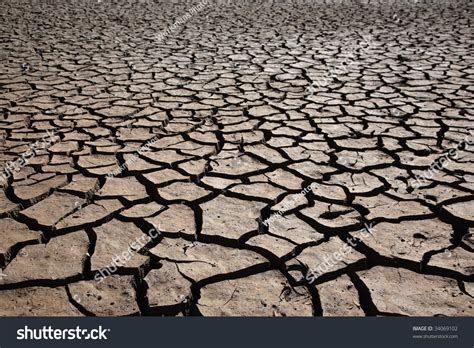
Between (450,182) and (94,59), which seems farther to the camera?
(94,59)

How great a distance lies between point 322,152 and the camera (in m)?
2.34

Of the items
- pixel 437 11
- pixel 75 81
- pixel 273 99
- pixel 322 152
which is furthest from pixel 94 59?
pixel 437 11

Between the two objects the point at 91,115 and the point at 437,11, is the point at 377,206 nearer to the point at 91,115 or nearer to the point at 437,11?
the point at 91,115

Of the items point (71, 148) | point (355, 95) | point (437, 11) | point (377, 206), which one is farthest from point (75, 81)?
point (437, 11)

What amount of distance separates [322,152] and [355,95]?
3.78ft

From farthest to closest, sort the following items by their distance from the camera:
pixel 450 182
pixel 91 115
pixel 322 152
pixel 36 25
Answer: pixel 36 25 → pixel 91 115 → pixel 322 152 → pixel 450 182

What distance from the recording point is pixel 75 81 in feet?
12.2

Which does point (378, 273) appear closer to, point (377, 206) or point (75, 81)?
point (377, 206)

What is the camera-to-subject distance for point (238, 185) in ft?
6.63

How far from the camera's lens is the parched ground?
139 centimetres

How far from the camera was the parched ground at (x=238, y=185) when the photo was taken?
139cm

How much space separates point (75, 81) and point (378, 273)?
3.19m
